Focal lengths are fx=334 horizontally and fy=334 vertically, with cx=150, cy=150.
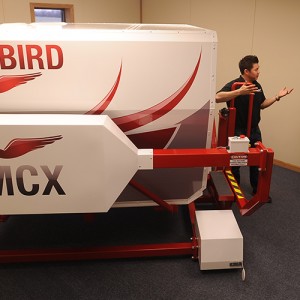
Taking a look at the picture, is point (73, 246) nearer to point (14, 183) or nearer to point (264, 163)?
point (14, 183)

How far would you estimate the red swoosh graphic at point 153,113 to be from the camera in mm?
2180

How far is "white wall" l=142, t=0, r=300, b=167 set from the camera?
13.2ft

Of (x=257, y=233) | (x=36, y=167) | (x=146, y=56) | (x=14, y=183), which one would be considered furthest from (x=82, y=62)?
(x=257, y=233)

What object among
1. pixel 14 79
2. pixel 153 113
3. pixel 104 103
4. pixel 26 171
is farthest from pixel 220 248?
pixel 14 79

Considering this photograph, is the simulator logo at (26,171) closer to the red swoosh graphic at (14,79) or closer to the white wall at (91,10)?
the red swoosh graphic at (14,79)

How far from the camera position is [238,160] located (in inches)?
82.6

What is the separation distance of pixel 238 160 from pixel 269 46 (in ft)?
8.57

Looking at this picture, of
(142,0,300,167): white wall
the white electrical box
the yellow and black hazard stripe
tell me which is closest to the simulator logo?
the white electrical box

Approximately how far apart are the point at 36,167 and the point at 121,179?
19.6 inches

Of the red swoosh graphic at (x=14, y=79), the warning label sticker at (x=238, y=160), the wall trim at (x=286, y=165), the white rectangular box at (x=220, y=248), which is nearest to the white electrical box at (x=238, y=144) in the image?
the warning label sticker at (x=238, y=160)

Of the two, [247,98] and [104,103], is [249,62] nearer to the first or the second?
[247,98]

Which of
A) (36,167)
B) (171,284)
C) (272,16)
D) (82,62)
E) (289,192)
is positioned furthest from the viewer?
(272,16)

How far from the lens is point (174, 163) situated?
2.05 m

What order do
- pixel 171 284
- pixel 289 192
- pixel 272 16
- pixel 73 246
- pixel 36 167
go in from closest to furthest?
1. pixel 36 167
2. pixel 171 284
3. pixel 73 246
4. pixel 289 192
5. pixel 272 16
